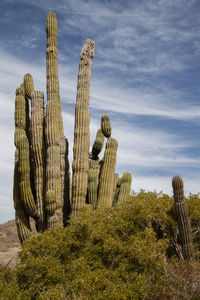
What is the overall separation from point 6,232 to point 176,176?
26.2 m

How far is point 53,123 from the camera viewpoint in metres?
15.0

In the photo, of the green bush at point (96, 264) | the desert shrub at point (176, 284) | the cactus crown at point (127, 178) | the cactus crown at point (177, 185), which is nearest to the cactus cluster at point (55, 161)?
the cactus crown at point (127, 178)

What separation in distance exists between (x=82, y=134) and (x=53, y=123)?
144 cm

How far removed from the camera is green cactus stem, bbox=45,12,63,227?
14.4 metres

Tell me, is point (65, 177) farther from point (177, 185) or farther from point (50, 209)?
point (177, 185)

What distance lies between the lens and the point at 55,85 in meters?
15.7

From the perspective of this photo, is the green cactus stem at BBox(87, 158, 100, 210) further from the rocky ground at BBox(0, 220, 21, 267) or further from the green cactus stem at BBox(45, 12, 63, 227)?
the rocky ground at BBox(0, 220, 21, 267)

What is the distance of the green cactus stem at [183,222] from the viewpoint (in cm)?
1201

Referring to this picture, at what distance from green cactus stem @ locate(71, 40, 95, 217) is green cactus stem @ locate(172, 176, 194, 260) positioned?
4.17 m

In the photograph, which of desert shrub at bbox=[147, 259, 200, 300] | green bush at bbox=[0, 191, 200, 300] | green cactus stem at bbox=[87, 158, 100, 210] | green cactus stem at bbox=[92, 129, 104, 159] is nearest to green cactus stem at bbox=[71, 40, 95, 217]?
green cactus stem at bbox=[87, 158, 100, 210]

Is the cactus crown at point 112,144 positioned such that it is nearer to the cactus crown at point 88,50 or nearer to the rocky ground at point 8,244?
the cactus crown at point 88,50

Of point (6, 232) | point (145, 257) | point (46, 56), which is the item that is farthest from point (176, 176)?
point (6, 232)

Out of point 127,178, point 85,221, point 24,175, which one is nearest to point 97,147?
point 127,178

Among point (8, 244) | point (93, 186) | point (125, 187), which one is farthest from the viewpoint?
point (8, 244)
